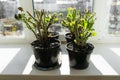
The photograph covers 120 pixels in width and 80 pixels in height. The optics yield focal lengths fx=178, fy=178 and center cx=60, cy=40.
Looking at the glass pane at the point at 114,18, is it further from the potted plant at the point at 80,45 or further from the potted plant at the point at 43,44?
the potted plant at the point at 43,44

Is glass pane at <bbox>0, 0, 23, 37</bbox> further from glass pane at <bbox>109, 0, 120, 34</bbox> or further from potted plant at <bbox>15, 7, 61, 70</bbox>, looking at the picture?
glass pane at <bbox>109, 0, 120, 34</bbox>

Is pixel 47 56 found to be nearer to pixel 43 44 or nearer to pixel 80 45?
pixel 43 44

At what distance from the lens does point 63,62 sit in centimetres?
108

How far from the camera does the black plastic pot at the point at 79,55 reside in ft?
3.03

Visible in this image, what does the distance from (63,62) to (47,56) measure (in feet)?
0.53

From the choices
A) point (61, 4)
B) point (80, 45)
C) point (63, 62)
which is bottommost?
point (63, 62)

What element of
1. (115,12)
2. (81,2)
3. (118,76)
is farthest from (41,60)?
(115,12)

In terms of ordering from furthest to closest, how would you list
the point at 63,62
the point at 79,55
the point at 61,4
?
the point at 61,4 → the point at 63,62 → the point at 79,55

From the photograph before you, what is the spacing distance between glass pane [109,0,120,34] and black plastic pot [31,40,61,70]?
22.0 inches

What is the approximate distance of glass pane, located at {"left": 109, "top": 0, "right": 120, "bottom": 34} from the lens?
133 cm

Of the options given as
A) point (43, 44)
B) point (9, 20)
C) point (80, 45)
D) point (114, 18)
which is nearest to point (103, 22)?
point (114, 18)

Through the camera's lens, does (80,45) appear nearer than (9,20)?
Yes

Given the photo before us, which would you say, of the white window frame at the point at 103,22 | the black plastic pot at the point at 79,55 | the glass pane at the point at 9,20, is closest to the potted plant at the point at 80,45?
the black plastic pot at the point at 79,55

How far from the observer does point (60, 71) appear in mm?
969
